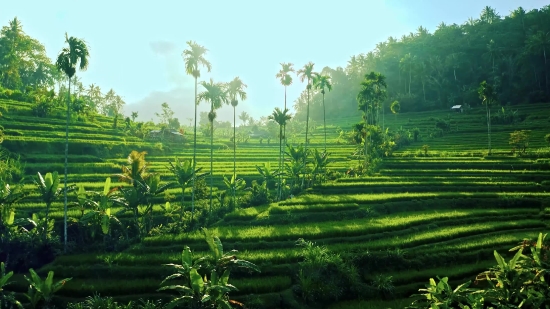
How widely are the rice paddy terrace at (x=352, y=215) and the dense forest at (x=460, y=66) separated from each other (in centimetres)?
3015

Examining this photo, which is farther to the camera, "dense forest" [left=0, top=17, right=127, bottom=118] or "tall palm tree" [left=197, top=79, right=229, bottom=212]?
"dense forest" [left=0, top=17, right=127, bottom=118]

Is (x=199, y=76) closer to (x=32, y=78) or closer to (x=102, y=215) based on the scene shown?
(x=102, y=215)

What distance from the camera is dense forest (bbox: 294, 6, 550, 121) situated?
74.7m

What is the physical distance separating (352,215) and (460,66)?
245 ft

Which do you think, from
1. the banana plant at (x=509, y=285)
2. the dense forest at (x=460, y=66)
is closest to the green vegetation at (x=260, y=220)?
the banana plant at (x=509, y=285)

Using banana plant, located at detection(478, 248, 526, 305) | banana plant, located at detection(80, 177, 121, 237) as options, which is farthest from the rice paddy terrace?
banana plant, located at detection(478, 248, 526, 305)

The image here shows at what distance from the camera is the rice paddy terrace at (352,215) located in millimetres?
19328

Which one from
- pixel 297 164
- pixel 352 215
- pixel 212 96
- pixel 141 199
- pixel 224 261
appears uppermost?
pixel 212 96

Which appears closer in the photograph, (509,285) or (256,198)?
(509,285)

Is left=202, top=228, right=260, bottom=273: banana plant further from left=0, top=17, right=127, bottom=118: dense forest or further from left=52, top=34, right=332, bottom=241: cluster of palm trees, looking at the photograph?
left=0, top=17, right=127, bottom=118: dense forest

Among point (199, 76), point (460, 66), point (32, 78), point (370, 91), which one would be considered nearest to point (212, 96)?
point (199, 76)

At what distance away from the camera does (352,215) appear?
90.2 feet

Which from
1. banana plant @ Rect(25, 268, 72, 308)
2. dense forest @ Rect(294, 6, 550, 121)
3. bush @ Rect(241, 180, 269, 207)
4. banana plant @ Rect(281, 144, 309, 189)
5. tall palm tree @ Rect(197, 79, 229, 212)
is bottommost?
banana plant @ Rect(25, 268, 72, 308)

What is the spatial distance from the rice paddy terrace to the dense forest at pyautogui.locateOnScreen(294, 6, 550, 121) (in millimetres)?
30146
